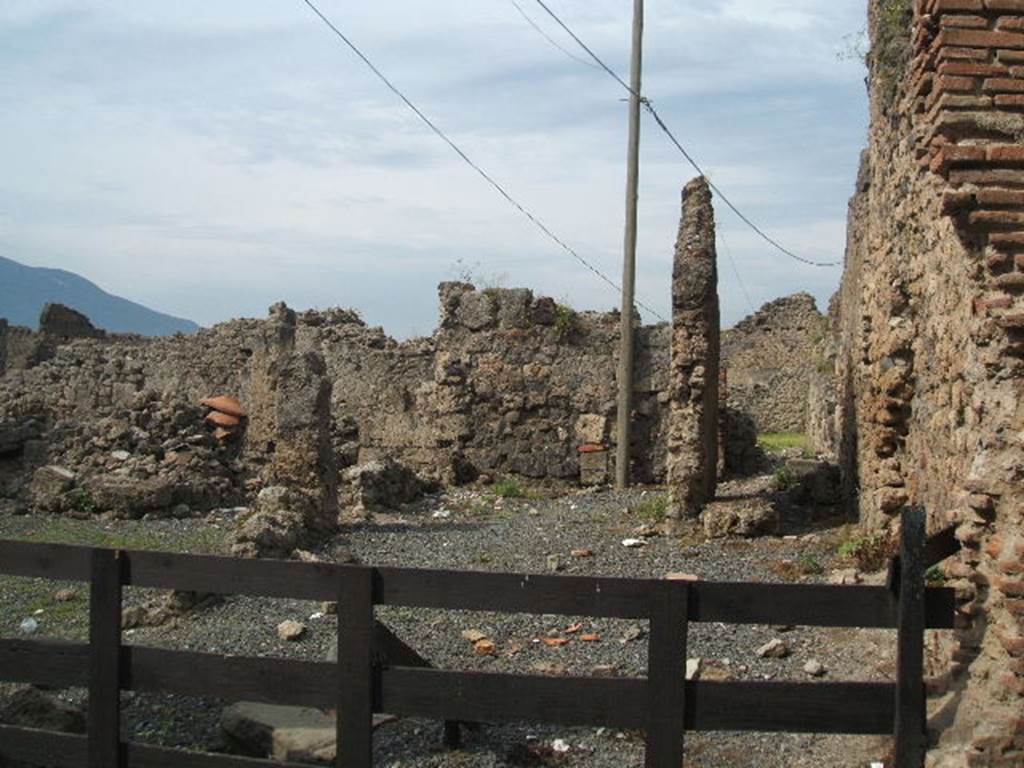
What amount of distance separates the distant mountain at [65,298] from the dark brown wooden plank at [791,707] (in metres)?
102

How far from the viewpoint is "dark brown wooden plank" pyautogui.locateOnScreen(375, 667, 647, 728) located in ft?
14.4

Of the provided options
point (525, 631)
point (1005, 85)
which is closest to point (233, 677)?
point (525, 631)

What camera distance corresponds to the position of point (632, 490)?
15.8 m

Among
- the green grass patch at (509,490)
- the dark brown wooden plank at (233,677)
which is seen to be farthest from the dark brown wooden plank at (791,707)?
the green grass patch at (509,490)

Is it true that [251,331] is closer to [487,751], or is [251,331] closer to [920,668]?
[487,751]

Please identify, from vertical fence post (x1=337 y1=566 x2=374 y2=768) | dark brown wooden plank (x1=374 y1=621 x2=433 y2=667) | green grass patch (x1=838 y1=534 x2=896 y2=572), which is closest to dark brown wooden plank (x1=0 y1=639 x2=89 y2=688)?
vertical fence post (x1=337 y1=566 x2=374 y2=768)

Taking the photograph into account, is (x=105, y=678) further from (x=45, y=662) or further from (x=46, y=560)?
(x=46, y=560)

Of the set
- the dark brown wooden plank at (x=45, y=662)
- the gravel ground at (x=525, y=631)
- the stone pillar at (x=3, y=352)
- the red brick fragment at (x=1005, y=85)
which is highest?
the red brick fragment at (x=1005, y=85)

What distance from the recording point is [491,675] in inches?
177

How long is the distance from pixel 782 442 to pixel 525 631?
18.4 metres

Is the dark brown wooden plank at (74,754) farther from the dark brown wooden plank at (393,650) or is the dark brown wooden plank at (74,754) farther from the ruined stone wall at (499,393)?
the ruined stone wall at (499,393)

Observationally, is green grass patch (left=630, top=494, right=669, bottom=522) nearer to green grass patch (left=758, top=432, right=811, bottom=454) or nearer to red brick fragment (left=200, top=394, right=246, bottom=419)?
green grass patch (left=758, top=432, right=811, bottom=454)

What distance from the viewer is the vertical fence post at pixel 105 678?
4.75 meters

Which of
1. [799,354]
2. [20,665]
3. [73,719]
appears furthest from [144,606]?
[799,354]
